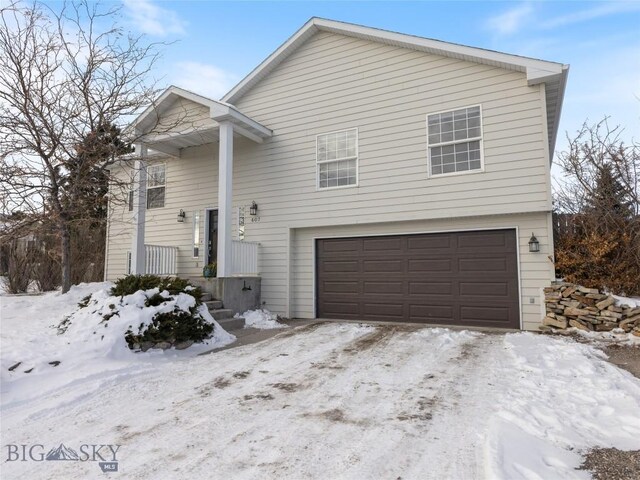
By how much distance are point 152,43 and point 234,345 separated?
19.7 feet

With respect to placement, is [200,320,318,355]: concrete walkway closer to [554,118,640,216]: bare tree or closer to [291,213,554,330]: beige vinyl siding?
[291,213,554,330]: beige vinyl siding

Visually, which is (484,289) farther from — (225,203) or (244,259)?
(225,203)

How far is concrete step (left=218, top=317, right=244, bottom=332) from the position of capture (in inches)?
282

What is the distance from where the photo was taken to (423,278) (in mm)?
7961

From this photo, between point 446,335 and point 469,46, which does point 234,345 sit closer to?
point 446,335

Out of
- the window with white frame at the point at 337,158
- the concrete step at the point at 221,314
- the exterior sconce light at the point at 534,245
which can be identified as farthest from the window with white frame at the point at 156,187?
the exterior sconce light at the point at 534,245

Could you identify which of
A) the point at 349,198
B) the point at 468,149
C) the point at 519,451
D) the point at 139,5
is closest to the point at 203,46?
the point at 139,5

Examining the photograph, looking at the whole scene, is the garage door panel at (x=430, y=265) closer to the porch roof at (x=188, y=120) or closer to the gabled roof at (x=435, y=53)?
the gabled roof at (x=435, y=53)

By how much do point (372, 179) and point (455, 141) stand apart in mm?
1860

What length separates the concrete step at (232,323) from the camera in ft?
23.5

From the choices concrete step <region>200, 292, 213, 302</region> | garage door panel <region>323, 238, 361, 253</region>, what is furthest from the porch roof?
concrete step <region>200, 292, 213, 302</region>

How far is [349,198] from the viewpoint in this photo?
8531mm

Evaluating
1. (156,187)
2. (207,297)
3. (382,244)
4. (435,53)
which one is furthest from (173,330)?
(435,53)

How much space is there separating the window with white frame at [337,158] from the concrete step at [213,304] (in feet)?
11.5
